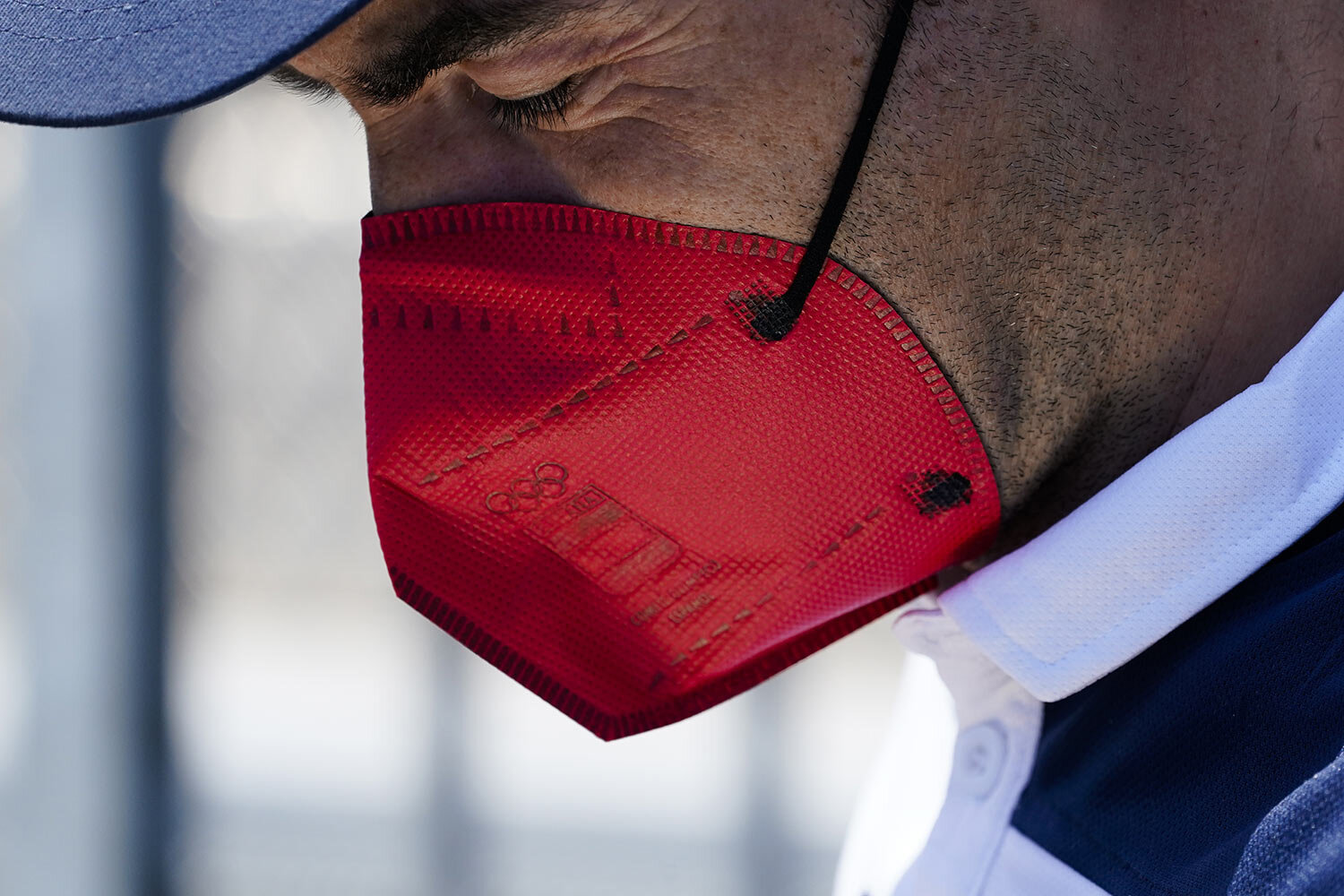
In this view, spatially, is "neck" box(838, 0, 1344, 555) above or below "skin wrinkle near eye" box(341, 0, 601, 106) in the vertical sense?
below

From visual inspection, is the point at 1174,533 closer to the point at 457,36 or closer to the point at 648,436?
the point at 648,436

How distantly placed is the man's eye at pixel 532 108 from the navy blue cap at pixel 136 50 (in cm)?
23

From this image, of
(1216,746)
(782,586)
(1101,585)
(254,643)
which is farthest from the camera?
(254,643)

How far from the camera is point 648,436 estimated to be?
1049mm

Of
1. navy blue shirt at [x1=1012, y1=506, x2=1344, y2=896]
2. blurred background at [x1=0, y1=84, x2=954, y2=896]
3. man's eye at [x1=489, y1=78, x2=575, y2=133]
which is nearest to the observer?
navy blue shirt at [x1=1012, y1=506, x2=1344, y2=896]

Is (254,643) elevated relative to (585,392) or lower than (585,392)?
lower

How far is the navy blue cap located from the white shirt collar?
27.0 inches

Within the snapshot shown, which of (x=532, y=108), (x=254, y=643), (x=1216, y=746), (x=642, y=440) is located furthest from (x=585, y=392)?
(x=254, y=643)

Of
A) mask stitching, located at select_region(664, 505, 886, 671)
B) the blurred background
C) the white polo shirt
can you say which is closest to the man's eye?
mask stitching, located at select_region(664, 505, 886, 671)

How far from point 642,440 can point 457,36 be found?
35 cm

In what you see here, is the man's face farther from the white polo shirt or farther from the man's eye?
the white polo shirt

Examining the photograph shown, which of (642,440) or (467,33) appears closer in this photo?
(467,33)

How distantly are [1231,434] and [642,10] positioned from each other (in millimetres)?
565

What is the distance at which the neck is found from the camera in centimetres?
101
